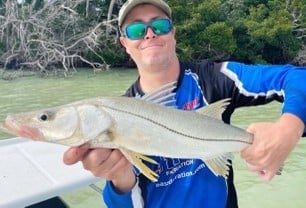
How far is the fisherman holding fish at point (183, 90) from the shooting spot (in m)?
1.73

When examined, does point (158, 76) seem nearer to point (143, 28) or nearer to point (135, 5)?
point (143, 28)

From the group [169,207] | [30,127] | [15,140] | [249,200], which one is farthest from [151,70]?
[249,200]

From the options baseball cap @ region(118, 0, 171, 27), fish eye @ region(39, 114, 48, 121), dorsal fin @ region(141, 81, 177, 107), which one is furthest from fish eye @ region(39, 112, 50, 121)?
baseball cap @ region(118, 0, 171, 27)

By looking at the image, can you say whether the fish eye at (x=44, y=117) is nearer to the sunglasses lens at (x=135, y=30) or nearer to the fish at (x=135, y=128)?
the fish at (x=135, y=128)

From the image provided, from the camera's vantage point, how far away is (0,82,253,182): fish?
4.32 ft

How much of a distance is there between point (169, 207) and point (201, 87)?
49 centimetres

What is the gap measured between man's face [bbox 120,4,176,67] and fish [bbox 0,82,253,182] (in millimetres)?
364

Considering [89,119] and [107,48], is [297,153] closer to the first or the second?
[89,119]

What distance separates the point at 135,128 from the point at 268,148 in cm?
42

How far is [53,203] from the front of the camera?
3887 mm

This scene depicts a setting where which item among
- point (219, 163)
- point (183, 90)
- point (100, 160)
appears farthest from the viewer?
point (183, 90)

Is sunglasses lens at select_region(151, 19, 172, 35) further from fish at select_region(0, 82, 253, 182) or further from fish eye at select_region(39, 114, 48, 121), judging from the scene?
fish eye at select_region(39, 114, 48, 121)

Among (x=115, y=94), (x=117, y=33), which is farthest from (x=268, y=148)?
(x=117, y=33)

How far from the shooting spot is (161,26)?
74.5 inches
